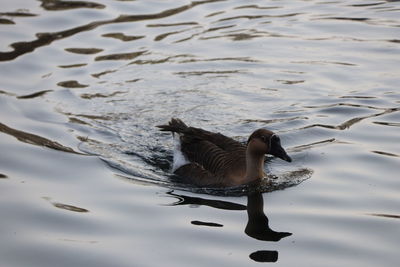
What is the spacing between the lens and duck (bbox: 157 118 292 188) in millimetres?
11102

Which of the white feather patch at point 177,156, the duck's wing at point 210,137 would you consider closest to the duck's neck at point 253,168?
the duck's wing at point 210,137

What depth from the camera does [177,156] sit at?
40.0ft

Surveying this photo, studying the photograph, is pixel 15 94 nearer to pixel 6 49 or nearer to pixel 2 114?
pixel 2 114

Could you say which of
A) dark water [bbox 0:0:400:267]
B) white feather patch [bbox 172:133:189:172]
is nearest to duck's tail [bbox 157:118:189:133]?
white feather patch [bbox 172:133:189:172]

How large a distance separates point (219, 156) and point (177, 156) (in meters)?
0.78

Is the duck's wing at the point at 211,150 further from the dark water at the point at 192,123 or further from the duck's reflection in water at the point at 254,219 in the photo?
the duck's reflection in water at the point at 254,219

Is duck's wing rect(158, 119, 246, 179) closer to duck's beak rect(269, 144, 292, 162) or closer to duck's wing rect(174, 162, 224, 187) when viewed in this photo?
duck's wing rect(174, 162, 224, 187)

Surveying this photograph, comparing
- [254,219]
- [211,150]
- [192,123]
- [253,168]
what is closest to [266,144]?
[253,168]

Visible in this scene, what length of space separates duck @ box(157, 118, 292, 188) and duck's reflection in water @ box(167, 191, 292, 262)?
507mm

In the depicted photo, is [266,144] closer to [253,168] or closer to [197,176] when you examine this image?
[253,168]

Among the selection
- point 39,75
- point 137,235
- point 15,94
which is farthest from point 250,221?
point 39,75

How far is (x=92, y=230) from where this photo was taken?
9.32m

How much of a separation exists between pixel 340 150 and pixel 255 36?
22.2 feet

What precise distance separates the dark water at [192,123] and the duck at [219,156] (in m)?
0.39
